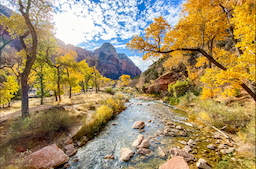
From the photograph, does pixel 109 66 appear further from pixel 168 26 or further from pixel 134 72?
pixel 168 26

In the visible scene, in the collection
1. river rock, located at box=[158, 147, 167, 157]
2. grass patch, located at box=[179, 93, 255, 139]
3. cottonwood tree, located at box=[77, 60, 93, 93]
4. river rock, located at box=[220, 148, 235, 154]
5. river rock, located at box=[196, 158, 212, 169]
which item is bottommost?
river rock, located at box=[158, 147, 167, 157]

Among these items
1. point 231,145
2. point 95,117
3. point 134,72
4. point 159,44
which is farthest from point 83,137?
point 134,72

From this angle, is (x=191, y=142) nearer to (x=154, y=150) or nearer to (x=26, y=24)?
(x=154, y=150)

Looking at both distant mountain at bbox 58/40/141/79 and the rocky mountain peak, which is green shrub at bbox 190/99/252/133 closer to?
distant mountain at bbox 58/40/141/79

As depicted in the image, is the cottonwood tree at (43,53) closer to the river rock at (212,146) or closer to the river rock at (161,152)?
the river rock at (161,152)

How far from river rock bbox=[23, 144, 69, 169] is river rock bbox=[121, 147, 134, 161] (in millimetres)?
2696

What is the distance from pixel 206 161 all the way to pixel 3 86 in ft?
46.6

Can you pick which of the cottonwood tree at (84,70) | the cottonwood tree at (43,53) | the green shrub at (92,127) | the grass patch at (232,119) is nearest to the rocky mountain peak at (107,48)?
the cottonwood tree at (84,70)

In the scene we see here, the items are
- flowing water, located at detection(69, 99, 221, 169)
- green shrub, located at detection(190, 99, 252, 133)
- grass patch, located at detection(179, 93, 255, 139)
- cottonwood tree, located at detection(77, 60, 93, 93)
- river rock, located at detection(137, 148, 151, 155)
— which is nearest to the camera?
flowing water, located at detection(69, 99, 221, 169)

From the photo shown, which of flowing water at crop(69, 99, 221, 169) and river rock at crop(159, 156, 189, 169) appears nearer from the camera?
river rock at crop(159, 156, 189, 169)

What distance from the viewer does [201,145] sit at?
5273mm

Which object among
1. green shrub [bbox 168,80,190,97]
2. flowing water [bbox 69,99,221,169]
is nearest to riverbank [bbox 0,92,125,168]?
flowing water [bbox 69,99,221,169]

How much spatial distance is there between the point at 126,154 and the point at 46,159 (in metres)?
3.62

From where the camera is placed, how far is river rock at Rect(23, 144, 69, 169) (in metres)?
3.90
